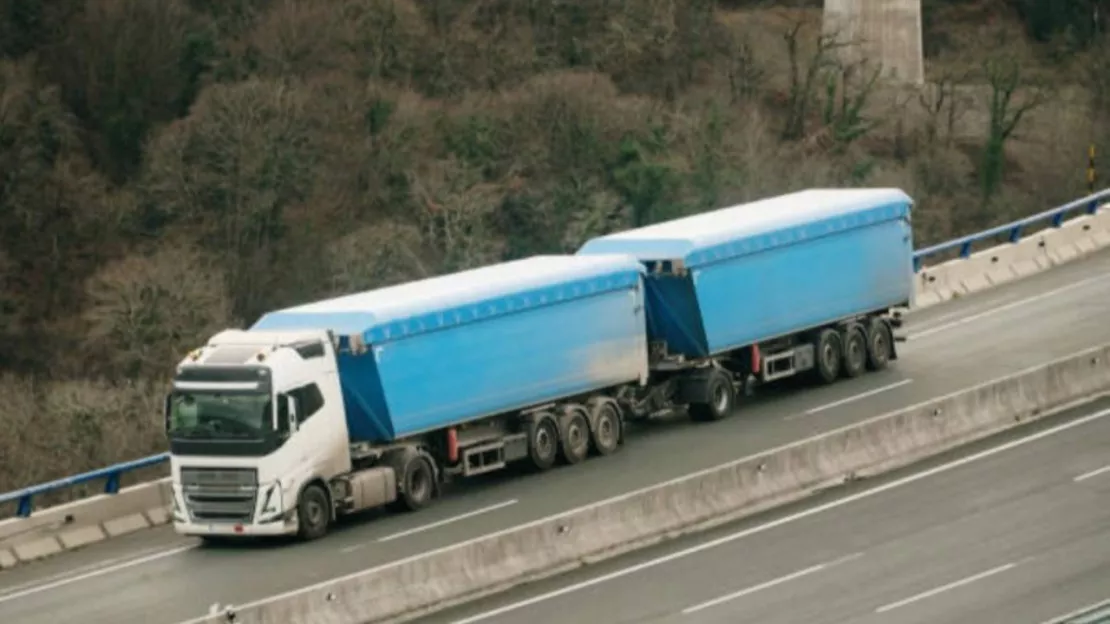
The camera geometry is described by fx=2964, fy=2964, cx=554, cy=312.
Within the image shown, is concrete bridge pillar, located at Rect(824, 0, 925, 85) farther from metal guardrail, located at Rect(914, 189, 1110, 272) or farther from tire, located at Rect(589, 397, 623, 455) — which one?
tire, located at Rect(589, 397, 623, 455)

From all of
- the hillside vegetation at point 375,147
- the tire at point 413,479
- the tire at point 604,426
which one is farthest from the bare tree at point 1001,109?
the tire at point 413,479

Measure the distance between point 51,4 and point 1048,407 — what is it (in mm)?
51049

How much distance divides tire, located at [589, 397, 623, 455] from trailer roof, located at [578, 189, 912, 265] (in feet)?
8.88

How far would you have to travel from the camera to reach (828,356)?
46.7 meters

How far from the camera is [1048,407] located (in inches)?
1735

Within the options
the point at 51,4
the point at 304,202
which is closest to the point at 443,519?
the point at 304,202

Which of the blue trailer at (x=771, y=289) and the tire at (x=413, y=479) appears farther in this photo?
the blue trailer at (x=771, y=289)

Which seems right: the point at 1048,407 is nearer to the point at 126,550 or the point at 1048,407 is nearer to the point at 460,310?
the point at 460,310

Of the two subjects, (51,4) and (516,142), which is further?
(51,4)

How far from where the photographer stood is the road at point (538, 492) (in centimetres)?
3588

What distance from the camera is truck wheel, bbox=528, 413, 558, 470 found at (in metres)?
41.6

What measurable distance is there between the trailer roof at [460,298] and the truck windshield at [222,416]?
1796 mm

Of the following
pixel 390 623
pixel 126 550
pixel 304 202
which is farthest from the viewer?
pixel 304 202

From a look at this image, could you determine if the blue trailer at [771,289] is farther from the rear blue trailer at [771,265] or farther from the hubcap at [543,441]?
the hubcap at [543,441]
